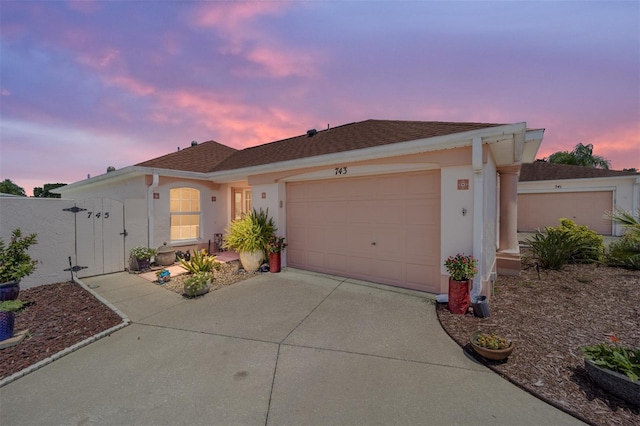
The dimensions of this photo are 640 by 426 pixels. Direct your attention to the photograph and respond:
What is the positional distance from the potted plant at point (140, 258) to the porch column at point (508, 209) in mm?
10908

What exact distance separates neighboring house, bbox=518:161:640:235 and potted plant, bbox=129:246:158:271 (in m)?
20.9

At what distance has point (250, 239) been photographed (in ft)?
23.2

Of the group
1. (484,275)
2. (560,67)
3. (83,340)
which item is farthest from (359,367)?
(560,67)

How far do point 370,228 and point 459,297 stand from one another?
2361 mm

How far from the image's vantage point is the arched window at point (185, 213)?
8.90 m

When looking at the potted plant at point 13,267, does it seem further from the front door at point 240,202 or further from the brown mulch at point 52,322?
the front door at point 240,202

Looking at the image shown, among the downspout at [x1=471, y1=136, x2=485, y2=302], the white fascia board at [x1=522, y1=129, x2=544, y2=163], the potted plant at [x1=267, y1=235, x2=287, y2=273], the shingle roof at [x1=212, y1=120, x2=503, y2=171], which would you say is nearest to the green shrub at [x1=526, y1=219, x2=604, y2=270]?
the white fascia board at [x1=522, y1=129, x2=544, y2=163]

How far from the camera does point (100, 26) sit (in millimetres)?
5766

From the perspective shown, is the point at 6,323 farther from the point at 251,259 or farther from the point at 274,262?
the point at 274,262

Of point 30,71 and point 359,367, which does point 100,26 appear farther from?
point 359,367

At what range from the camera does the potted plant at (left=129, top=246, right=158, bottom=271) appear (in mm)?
7258

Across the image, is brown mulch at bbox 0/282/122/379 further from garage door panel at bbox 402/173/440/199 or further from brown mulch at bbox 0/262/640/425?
garage door panel at bbox 402/173/440/199

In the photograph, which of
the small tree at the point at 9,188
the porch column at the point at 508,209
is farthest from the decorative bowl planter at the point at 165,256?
the small tree at the point at 9,188

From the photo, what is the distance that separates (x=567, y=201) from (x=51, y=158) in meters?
29.3
